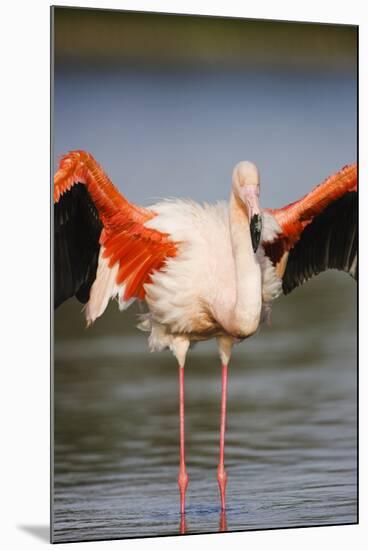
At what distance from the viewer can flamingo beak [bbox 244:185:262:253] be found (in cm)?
742

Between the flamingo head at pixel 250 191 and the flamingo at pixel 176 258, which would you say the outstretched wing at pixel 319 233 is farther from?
the flamingo head at pixel 250 191

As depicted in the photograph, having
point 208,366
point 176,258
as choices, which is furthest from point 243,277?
point 208,366

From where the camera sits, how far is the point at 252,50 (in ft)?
25.4

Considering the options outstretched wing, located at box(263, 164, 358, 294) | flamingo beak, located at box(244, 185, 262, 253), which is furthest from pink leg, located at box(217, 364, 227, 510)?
flamingo beak, located at box(244, 185, 262, 253)

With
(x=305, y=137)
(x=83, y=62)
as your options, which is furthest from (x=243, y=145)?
(x=83, y=62)

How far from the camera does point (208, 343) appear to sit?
302 inches

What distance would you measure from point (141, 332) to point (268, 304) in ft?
2.10

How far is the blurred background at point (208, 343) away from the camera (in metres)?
7.39

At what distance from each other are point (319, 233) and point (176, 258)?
2.55 ft

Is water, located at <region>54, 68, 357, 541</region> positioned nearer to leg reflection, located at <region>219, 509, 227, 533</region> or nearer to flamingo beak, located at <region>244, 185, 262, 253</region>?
leg reflection, located at <region>219, 509, 227, 533</region>

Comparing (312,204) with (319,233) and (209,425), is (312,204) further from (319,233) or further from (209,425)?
(209,425)

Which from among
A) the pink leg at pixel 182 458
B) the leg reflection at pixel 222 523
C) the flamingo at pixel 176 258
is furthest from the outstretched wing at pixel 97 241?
the leg reflection at pixel 222 523

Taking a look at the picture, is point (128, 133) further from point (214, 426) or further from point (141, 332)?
point (214, 426)

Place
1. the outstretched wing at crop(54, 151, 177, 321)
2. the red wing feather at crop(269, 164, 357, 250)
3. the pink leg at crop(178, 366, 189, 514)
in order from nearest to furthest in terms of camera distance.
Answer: the outstretched wing at crop(54, 151, 177, 321), the pink leg at crop(178, 366, 189, 514), the red wing feather at crop(269, 164, 357, 250)
